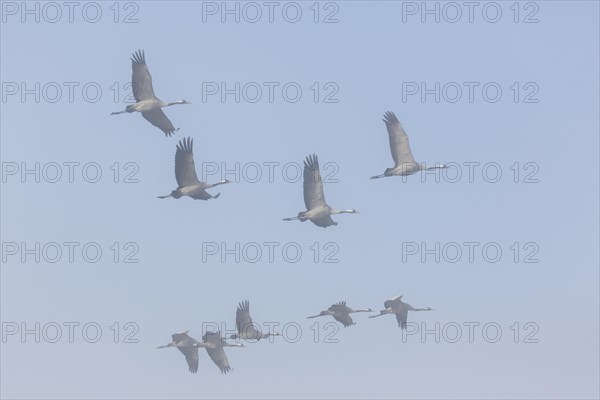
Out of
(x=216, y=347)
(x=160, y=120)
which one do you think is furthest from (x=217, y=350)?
(x=160, y=120)

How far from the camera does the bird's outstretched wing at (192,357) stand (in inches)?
3351

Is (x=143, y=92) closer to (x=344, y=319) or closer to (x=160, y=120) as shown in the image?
(x=160, y=120)

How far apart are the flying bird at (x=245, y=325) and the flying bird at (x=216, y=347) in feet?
7.65

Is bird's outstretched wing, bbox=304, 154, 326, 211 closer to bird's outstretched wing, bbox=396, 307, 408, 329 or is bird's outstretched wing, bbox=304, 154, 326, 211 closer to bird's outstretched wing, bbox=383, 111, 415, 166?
bird's outstretched wing, bbox=383, 111, 415, 166

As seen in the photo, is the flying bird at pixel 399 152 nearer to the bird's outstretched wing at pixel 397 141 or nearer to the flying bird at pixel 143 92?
the bird's outstretched wing at pixel 397 141

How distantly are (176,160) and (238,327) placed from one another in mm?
7049

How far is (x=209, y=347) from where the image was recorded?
8469 cm

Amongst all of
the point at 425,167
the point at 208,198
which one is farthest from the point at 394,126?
the point at 208,198

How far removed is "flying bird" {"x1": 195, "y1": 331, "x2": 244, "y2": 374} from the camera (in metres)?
84.5

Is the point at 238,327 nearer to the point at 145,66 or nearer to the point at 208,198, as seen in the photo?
the point at 208,198

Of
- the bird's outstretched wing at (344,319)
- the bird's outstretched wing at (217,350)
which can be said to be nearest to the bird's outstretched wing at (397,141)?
the bird's outstretched wing at (344,319)

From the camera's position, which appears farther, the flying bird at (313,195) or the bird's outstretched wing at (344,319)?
the bird's outstretched wing at (344,319)

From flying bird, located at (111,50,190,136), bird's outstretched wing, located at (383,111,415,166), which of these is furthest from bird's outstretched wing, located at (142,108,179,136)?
bird's outstretched wing, located at (383,111,415,166)

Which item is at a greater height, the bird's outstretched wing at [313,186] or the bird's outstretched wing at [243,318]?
the bird's outstretched wing at [313,186]
